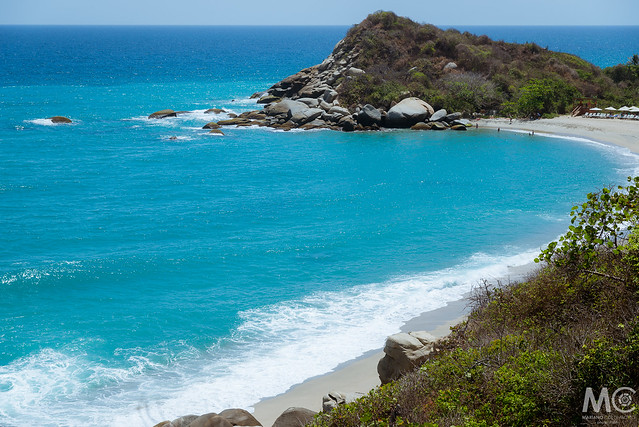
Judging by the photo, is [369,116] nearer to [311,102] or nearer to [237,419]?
[311,102]

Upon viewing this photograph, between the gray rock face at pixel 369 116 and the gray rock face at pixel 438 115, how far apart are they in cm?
526

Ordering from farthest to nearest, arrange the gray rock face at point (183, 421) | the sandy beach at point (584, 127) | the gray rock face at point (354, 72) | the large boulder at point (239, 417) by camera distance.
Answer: the gray rock face at point (354, 72) < the sandy beach at point (584, 127) < the large boulder at point (239, 417) < the gray rock face at point (183, 421)

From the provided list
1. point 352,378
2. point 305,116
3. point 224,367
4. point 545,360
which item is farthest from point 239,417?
point 305,116

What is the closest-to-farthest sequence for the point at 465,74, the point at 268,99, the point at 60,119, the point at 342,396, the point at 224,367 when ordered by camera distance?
the point at 342,396 → the point at 224,367 → the point at 60,119 → the point at 465,74 → the point at 268,99

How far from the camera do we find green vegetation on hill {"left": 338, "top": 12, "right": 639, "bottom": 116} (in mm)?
59562

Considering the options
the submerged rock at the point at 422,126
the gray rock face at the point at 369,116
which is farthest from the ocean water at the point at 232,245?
the gray rock face at the point at 369,116

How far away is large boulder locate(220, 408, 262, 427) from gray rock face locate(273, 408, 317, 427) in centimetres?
101

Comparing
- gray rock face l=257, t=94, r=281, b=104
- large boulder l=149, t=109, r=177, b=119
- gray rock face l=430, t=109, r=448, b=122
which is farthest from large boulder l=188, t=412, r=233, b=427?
gray rock face l=257, t=94, r=281, b=104

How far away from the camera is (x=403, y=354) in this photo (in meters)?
14.4

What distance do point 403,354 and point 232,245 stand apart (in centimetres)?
1435

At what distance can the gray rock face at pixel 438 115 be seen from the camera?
2223 inches

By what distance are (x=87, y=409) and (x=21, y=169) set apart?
3075 cm

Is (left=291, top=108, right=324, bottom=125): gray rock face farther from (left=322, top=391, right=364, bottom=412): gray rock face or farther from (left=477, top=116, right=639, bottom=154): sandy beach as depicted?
(left=322, top=391, right=364, bottom=412): gray rock face

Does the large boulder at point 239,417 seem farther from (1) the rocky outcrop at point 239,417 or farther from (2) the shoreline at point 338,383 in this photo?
(2) the shoreline at point 338,383
